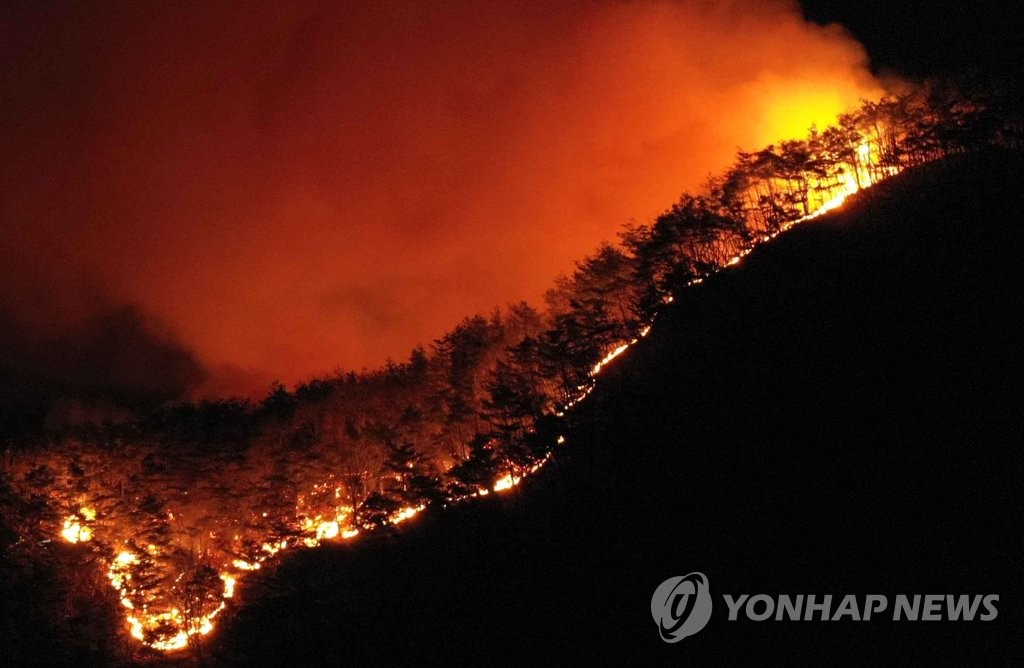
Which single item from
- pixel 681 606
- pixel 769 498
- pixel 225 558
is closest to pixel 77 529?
pixel 225 558

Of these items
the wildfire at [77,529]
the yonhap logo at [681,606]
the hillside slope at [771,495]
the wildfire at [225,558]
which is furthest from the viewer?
the wildfire at [77,529]

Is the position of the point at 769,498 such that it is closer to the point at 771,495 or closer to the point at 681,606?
the point at 771,495

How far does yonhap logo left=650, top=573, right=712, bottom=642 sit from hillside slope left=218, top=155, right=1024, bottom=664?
35 cm

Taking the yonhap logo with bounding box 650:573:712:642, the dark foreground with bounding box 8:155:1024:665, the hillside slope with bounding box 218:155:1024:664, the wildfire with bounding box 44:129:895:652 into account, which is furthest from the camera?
the wildfire with bounding box 44:129:895:652

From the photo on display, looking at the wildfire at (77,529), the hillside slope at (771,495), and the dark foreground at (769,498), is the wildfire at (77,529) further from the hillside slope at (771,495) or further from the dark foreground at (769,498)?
the hillside slope at (771,495)

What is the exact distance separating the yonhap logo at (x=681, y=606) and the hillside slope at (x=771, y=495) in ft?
1.14

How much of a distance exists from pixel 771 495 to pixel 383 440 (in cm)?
3017

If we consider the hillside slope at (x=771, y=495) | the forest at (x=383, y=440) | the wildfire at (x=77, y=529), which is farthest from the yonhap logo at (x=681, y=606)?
the wildfire at (x=77, y=529)

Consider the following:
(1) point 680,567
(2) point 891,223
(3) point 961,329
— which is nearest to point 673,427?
(1) point 680,567

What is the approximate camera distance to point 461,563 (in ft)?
99.0

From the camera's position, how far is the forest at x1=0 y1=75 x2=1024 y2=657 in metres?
37.5

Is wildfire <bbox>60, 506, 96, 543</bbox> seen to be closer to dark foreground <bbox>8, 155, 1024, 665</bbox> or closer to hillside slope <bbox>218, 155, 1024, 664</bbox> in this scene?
dark foreground <bbox>8, 155, 1024, 665</bbox>

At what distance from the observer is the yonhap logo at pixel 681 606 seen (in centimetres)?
1873

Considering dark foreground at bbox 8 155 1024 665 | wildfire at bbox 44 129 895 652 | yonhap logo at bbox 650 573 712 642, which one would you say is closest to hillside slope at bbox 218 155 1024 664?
dark foreground at bbox 8 155 1024 665
